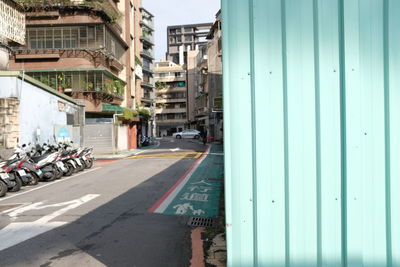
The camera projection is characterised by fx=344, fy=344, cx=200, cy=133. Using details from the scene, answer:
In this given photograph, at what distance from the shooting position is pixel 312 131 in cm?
239

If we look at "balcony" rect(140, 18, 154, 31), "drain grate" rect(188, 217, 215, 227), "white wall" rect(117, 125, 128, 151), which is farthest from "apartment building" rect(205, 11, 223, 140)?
"drain grate" rect(188, 217, 215, 227)

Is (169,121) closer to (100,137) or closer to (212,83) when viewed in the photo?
(212,83)

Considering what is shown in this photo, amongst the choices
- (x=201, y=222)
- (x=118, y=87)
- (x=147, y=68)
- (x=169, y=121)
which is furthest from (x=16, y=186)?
(x=169, y=121)

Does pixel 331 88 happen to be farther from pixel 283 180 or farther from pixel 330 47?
pixel 283 180

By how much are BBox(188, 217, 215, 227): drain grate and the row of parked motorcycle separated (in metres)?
5.71

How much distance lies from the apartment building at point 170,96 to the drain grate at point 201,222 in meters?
76.8

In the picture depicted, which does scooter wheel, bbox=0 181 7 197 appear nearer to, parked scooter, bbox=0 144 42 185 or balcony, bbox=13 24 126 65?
parked scooter, bbox=0 144 42 185

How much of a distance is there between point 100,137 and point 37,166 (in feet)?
45.3

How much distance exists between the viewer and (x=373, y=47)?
2.39 meters

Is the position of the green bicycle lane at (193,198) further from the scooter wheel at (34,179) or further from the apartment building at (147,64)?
the apartment building at (147,64)

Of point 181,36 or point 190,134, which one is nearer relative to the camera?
point 190,134

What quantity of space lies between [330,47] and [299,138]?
66cm

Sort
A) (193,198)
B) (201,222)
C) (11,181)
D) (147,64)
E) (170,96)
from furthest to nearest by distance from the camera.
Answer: (170,96) < (147,64) < (11,181) < (193,198) < (201,222)

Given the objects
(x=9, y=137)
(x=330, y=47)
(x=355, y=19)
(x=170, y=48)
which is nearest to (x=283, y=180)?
(x=330, y=47)
